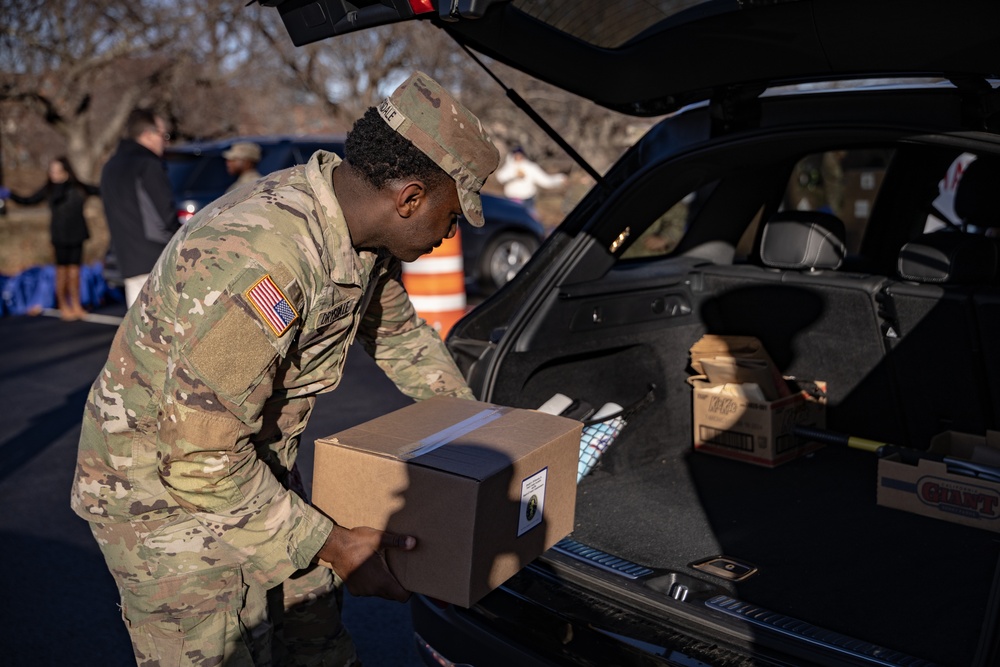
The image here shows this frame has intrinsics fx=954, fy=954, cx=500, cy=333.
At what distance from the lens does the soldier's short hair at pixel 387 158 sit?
2018 mm

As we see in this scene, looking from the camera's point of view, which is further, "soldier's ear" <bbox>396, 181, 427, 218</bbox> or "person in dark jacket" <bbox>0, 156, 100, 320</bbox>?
"person in dark jacket" <bbox>0, 156, 100, 320</bbox>

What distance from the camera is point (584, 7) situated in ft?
8.36

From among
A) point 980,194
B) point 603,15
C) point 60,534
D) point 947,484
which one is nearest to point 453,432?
point 603,15

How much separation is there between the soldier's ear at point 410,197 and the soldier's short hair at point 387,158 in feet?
0.06

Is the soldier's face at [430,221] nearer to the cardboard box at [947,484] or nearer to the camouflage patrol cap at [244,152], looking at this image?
the cardboard box at [947,484]

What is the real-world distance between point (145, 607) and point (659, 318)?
221cm

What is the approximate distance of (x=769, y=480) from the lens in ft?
11.6

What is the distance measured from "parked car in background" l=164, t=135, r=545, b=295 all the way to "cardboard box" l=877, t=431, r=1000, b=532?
469 cm

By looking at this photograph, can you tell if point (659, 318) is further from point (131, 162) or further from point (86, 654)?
point (131, 162)

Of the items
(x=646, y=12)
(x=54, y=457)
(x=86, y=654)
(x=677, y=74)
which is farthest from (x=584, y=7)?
(x=54, y=457)

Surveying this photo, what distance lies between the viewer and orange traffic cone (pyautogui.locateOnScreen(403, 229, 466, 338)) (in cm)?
660

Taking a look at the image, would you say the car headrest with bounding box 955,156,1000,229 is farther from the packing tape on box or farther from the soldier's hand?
the soldier's hand

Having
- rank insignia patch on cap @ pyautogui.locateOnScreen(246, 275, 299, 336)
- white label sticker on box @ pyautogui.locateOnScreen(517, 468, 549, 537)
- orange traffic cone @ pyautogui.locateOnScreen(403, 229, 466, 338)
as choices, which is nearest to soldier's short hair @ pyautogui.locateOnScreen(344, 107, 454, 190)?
rank insignia patch on cap @ pyautogui.locateOnScreen(246, 275, 299, 336)

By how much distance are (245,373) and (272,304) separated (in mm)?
145
